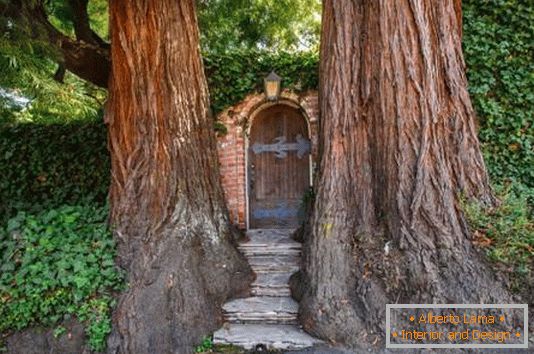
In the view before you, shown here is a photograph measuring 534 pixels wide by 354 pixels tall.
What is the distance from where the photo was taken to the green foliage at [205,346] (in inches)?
124

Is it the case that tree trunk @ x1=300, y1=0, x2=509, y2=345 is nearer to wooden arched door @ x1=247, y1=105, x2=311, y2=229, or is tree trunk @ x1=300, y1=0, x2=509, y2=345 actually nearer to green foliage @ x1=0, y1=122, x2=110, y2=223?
wooden arched door @ x1=247, y1=105, x2=311, y2=229

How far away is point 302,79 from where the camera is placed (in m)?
5.53

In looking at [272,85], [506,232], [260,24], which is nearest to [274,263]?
[506,232]

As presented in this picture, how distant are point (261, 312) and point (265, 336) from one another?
0.32 meters

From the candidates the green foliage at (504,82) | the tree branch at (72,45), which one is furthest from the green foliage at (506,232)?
the tree branch at (72,45)

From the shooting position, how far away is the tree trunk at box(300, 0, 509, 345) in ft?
9.70

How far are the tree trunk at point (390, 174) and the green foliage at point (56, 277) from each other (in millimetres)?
1806

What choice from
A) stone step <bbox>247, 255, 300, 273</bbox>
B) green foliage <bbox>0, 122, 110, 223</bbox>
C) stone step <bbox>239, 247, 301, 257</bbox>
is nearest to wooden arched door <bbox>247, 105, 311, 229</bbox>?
stone step <bbox>239, 247, 301, 257</bbox>

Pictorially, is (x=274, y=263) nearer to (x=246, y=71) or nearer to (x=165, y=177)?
(x=165, y=177)

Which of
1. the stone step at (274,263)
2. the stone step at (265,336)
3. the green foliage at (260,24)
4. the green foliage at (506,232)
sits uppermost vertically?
the green foliage at (260,24)

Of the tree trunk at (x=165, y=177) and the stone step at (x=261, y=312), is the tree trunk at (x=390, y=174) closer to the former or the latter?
the stone step at (x=261, y=312)

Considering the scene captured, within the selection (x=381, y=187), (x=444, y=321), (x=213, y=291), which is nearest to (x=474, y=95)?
(x=381, y=187)

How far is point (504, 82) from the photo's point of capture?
14.7ft

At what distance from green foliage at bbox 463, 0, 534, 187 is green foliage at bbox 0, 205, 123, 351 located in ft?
14.8
